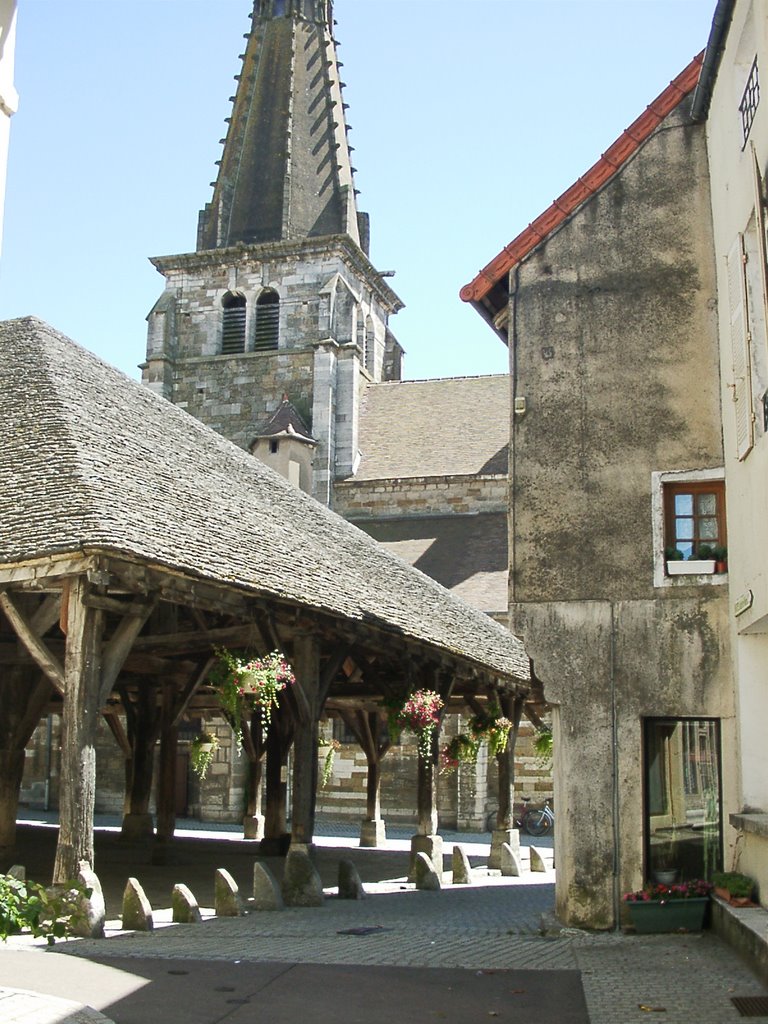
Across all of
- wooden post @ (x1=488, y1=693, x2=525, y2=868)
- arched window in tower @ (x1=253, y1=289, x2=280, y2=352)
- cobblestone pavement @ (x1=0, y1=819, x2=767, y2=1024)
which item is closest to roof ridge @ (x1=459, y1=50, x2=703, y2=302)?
cobblestone pavement @ (x1=0, y1=819, x2=767, y2=1024)

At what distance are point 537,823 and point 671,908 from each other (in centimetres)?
1598

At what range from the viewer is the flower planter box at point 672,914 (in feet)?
30.5

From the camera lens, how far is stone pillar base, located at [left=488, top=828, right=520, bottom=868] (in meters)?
16.9

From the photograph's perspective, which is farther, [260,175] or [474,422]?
[260,175]

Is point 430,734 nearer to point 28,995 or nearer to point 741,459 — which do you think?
point 741,459

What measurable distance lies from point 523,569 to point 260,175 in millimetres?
28577

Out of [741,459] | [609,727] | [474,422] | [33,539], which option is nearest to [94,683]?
[33,539]

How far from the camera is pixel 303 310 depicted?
112 ft

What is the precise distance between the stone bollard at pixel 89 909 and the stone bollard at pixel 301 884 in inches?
114

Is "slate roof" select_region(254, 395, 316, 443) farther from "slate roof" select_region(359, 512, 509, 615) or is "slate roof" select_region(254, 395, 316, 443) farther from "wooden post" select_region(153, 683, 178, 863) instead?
"wooden post" select_region(153, 683, 178, 863)

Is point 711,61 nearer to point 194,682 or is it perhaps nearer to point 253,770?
point 194,682

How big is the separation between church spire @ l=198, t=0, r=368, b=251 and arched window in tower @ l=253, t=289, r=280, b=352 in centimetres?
164

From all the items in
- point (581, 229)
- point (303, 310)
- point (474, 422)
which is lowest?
point (581, 229)

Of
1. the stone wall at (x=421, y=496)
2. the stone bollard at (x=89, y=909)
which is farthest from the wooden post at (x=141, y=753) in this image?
the stone wall at (x=421, y=496)
